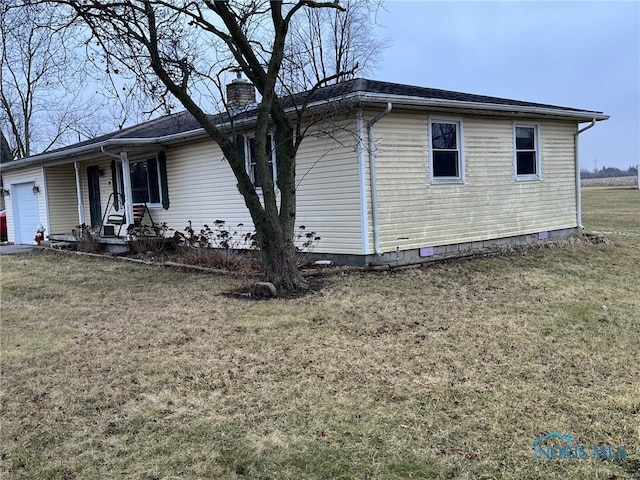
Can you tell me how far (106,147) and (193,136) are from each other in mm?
2636

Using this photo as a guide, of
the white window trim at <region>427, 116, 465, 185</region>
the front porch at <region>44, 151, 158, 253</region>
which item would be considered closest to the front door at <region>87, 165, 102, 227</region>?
the front porch at <region>44, 151, 158, 253</region>

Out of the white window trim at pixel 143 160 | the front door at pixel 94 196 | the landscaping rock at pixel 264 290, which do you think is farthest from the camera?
the front door at pixel 94 196

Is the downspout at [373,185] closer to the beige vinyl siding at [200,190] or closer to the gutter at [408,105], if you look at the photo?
the gutter at [408,105]

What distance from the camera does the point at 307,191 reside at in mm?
10000

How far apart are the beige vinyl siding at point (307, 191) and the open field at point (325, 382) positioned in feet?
5.69

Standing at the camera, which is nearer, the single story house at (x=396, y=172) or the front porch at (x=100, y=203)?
the single story house at (x=396, y=172)

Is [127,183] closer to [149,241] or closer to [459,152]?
[149,241]

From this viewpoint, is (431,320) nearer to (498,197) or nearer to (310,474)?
(310,474)

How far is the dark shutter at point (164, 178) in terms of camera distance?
1345 centimetres

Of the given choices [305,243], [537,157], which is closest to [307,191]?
[305,243]

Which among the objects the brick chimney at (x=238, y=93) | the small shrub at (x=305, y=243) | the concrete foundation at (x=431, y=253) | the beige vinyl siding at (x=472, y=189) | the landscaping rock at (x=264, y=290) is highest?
the brick chimney at (x=238, y=93)

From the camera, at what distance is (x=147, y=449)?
3.23 m

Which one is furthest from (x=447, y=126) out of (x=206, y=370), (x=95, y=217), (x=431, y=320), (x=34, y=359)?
(x=95, y=217)

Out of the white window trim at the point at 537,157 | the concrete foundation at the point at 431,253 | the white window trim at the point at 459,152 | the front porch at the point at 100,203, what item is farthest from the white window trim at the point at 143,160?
the white window trim at the point at 537,157
